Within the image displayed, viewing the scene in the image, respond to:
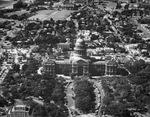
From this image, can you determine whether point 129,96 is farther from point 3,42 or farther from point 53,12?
point 53,12

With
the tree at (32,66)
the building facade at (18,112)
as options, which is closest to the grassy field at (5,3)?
the tree at (32,66)

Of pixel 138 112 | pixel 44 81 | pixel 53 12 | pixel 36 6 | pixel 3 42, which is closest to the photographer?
pixel 138 112

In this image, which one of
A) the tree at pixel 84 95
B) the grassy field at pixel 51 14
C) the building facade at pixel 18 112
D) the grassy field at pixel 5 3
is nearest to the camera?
the building facade at pixel 18 112

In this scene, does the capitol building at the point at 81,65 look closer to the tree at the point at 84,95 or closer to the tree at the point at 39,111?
the tree at the point at 84,95

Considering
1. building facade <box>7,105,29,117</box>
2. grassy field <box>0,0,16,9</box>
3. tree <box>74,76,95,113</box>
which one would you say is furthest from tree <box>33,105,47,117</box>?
grassy field <box>0,0,16,9</box>

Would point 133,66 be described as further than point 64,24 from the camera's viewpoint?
No

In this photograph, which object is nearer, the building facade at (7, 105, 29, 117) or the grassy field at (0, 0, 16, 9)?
the building facade at (7, 105, 29, 117)

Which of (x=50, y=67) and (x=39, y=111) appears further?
(x=50, y=67)

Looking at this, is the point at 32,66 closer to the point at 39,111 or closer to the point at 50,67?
the point at 50,67

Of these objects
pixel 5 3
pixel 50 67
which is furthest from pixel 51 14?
pixel 50 67

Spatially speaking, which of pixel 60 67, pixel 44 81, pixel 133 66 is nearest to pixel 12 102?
pixel 44 81

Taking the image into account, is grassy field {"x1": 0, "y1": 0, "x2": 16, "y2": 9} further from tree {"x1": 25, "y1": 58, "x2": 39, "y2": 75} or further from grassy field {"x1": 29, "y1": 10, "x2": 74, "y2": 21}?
tree {"x1": 25, "y1": 58, "x2": 39, "y2": 75}
